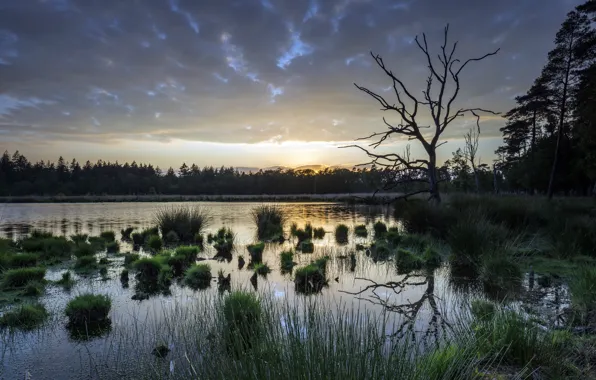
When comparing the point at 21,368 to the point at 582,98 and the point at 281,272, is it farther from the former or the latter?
the point at 582,98

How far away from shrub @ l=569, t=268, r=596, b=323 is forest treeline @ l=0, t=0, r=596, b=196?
222 inches

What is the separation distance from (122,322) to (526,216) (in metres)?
12.3

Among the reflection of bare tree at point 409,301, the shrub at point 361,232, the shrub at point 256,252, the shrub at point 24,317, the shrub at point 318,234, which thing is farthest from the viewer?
the shrub at point 361,232

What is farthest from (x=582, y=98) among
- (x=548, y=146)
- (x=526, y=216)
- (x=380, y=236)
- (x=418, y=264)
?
(x=418, y=264)

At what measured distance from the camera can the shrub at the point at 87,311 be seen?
5332mm

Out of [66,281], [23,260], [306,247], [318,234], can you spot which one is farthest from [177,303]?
[318,234]

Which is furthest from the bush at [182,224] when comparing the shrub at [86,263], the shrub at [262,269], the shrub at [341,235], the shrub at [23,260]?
the shrub at [262,269]

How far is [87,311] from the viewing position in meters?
5.39

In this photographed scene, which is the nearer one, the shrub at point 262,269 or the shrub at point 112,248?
the shrub at point 262,269

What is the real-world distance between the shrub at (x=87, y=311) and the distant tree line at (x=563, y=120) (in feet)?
77.7

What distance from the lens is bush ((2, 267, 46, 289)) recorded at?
7.23 meters

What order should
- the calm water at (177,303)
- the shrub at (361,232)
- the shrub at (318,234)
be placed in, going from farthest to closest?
the shrub at (361,232) → the shrub at (318,234) → the calm water at (177,303)

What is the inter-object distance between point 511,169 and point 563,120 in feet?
40.0

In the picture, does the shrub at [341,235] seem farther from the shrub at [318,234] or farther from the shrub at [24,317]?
the shrub at [24,317]
